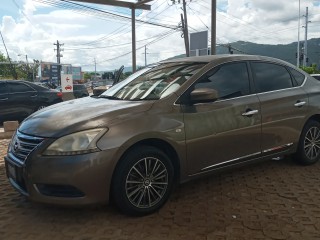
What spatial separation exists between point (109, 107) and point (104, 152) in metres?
0.63

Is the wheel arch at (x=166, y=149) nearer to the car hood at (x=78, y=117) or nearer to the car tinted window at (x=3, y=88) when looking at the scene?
the car hood at (x=78, y=117)

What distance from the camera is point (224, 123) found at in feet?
13.7

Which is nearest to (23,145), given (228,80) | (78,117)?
(78,117)

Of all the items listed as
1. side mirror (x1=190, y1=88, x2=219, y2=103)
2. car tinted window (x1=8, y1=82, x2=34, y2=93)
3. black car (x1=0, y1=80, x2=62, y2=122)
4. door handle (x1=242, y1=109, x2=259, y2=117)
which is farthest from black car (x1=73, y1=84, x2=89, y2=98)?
side mirror (x1=190, y1=88, x2=219, y2=103)

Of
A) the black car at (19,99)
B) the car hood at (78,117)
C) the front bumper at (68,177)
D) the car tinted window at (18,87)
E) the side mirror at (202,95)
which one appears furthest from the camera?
the car tinted window at (18,87)

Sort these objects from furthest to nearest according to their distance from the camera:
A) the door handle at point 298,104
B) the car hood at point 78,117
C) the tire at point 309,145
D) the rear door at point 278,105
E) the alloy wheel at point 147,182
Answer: the tire at point 309,145
the door handle at point 298,104
the rear door at point 278,105
the alloy wheel at point 147,182
the car hood at point 78,117

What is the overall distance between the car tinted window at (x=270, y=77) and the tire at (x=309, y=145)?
2.22 feet

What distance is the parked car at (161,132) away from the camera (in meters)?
3.36

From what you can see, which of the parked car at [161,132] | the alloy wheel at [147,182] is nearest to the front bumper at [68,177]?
the parked car at [161,132]

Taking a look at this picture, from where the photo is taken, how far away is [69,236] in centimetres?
329

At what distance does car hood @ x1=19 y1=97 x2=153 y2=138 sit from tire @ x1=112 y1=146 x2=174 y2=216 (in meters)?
0.39

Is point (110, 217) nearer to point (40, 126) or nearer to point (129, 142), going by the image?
point (129, 142)

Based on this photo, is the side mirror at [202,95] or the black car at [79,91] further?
the black car at [79,91]

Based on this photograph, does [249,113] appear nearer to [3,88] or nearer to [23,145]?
[23,145]
